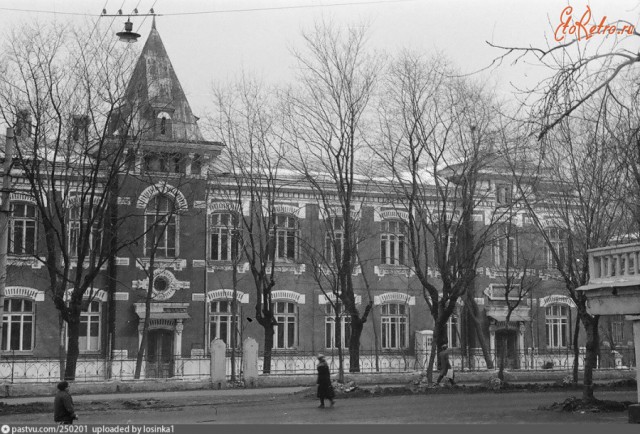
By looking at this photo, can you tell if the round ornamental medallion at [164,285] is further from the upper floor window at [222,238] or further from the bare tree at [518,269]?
the bare tree at [518,269]

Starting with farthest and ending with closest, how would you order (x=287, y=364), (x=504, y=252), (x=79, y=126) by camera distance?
(x=504, y=252) < (x=287, y=364) < (x=79, y=126)

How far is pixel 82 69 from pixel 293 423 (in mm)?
14402

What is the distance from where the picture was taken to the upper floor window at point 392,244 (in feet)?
143

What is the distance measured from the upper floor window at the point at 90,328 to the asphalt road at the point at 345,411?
11047mm

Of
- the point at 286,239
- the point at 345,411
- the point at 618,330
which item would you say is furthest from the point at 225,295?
the point at 618,330

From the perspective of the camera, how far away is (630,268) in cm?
1878

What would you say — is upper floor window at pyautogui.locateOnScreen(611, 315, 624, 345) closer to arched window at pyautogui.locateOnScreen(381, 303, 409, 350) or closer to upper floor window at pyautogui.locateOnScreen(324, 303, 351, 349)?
arched window at pyautogui.locateOnScreen(381, 303, 409, 350)

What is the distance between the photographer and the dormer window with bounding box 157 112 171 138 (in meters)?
38.9

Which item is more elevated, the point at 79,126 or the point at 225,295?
the point at 79,126

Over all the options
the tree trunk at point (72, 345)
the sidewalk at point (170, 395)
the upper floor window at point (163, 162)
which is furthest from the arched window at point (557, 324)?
the tree trunk at point (72, 345)

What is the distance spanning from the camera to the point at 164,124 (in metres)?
39.2

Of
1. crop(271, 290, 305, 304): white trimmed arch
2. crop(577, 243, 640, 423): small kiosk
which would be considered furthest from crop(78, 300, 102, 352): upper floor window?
crop(577, 243, 640, 423): small kiosk

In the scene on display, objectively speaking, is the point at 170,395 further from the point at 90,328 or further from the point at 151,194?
the point at 151,194

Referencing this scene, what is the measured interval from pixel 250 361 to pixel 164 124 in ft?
37.9
